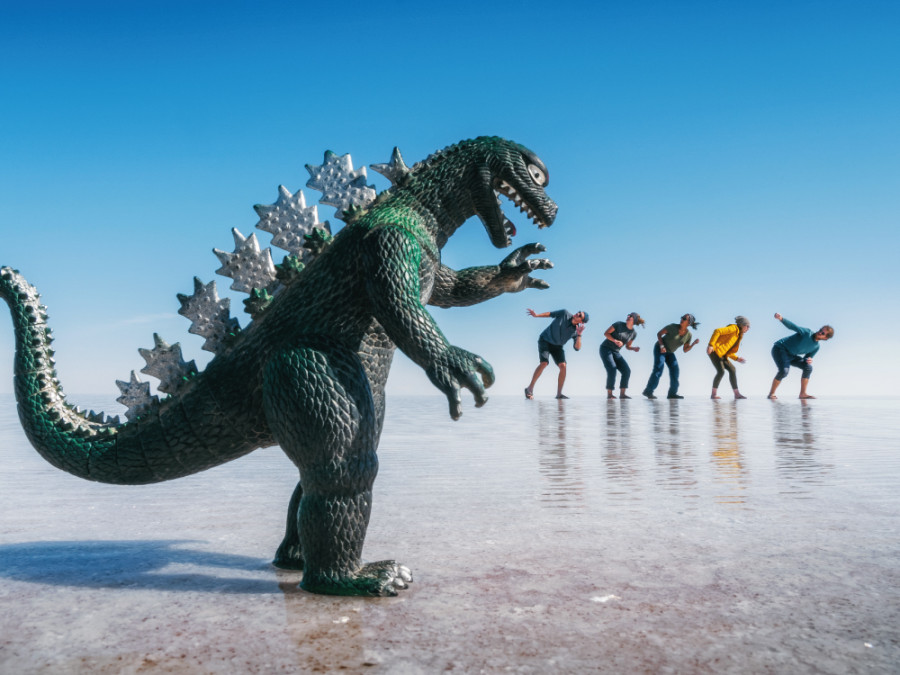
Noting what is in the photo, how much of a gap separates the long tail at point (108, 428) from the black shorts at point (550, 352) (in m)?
11.0

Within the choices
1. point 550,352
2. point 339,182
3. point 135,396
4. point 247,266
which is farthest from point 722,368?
point 135,396

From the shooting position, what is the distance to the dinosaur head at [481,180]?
9.07 ft

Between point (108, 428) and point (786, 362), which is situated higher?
point (786, 362)

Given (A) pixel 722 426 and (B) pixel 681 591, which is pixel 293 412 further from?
(A) pixel 722 426

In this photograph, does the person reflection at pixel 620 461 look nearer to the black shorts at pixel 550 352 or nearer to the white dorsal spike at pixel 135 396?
the white dorsal spike at pixel 135 396

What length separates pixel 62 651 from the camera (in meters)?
1.80

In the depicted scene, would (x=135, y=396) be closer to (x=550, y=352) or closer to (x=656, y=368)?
(x=550, y=352)

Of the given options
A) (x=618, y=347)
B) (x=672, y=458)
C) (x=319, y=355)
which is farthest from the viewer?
(x=618, y=347)

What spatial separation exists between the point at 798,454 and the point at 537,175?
11.8ft

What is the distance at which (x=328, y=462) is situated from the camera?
2.29 meters

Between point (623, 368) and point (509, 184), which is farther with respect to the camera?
point (623, 368)

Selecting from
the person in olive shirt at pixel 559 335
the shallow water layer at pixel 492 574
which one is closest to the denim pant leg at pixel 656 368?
the person in olive shirt at pixel 559 335

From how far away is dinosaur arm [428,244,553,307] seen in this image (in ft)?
10.1

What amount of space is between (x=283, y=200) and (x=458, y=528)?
4.81 ft
